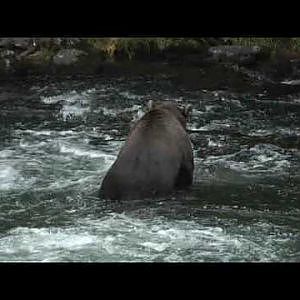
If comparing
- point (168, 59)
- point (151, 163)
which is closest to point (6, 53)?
point (168, 59)

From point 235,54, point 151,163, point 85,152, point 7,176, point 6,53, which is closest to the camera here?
point 151,163

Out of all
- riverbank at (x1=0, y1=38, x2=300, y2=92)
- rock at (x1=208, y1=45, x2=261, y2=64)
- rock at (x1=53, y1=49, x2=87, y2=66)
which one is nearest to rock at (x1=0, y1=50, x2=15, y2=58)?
riverbank at (x1=0, y1=38, x2=300, y2=92)

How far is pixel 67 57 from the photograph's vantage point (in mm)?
17750

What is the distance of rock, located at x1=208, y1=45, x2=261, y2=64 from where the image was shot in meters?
16.9

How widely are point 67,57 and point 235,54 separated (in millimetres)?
4445

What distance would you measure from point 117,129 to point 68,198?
4473 mm

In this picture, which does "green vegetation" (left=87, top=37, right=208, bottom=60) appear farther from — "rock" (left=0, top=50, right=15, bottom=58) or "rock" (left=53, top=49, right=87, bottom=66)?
"rock" (left=0, top=50, right=15, bottom=58)

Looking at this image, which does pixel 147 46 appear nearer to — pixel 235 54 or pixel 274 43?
pixel 235 54

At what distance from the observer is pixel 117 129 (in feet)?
40.5

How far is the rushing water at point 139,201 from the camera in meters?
6.29

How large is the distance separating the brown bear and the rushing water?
0.58 ft
